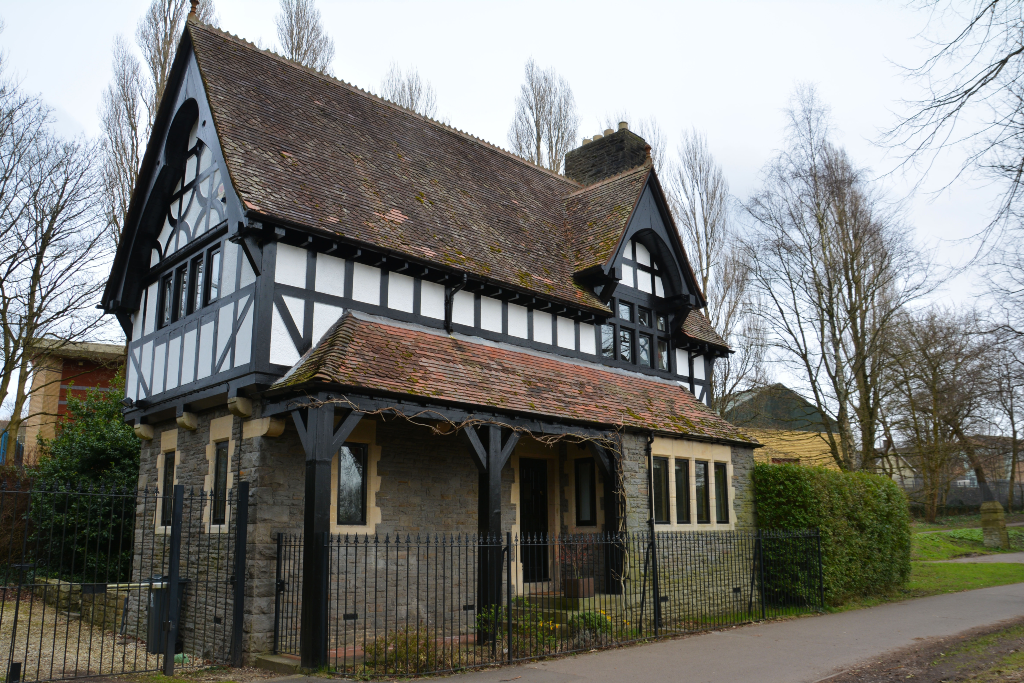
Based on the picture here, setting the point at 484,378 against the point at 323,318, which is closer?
the point at 323,318

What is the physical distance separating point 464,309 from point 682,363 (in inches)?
296

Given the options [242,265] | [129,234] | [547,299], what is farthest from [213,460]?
[547,299]

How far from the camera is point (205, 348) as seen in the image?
12.7m

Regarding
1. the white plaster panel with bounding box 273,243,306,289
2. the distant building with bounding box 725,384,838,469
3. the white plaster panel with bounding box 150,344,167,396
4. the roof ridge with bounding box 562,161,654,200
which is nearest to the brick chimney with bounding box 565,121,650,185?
the roof ridge with bounding box 562,161,654,200

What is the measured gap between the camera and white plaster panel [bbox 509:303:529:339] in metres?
14.9

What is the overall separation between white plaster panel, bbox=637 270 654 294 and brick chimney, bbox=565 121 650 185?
401 centimetres

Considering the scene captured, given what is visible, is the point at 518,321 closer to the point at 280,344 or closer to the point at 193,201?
the point at 280,344

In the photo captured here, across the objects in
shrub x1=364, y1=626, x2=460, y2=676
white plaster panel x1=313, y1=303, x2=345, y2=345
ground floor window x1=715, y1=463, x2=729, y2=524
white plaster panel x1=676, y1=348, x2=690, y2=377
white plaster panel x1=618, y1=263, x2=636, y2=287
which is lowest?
shrub x1=364, y1=626, x2=460, y2=676

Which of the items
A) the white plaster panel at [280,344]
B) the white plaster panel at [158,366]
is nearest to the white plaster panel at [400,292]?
the white plaster panel at [280,344]

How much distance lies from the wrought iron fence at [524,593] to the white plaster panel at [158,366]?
16.2ft

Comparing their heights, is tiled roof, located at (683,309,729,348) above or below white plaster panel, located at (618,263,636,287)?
below

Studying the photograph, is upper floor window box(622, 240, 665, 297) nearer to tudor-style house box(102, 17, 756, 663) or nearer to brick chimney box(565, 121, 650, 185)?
tudor-style house box(102, 17, 756, 663)

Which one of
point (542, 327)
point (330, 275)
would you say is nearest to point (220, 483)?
point (330, 275)

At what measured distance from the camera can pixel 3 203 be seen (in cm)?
1961
